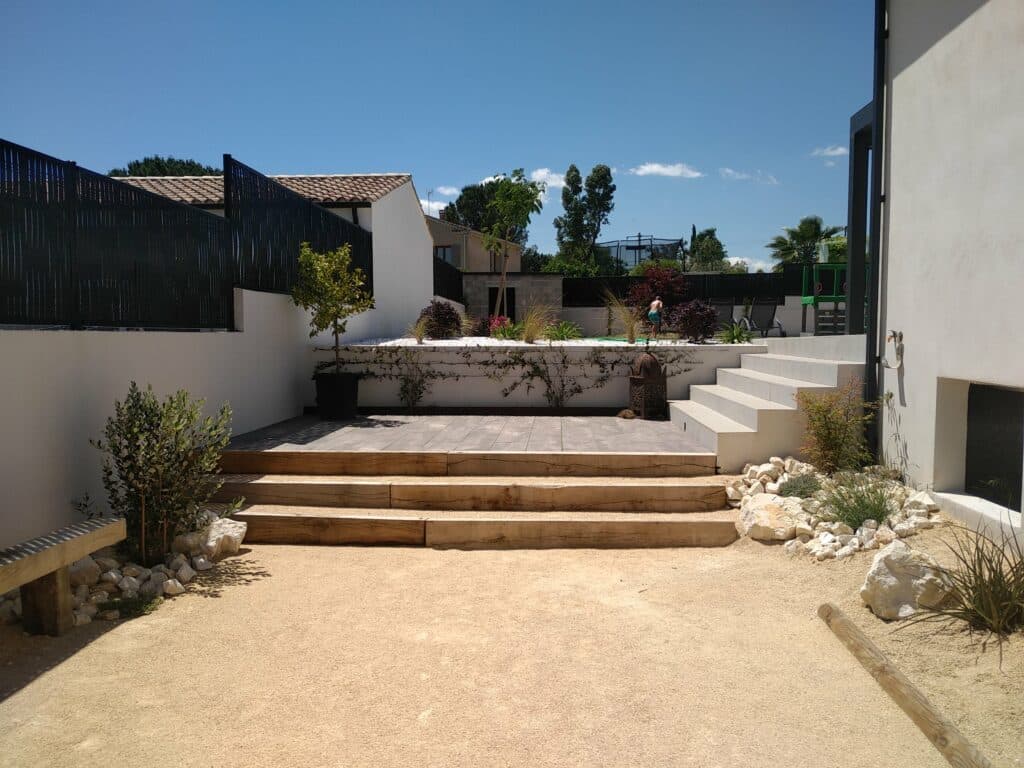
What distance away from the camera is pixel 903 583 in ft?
11.0

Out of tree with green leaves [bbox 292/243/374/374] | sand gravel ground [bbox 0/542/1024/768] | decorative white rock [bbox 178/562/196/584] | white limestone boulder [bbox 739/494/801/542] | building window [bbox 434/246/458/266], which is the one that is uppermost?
building window [bbox 434/246/458/266]

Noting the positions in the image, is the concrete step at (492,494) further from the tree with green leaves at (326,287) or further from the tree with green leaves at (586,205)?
the tree with green leaves at (586,205)

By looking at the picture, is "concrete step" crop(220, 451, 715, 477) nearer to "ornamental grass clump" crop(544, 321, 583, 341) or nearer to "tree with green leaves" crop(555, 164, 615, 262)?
"ornamental grass clump" crop(544, 321, 583, 341)

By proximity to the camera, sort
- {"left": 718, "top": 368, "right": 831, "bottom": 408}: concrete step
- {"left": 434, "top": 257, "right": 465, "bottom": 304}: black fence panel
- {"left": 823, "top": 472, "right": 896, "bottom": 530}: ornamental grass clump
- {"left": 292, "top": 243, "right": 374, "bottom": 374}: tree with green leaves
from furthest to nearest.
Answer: {"left": 434, "top": 257, "right": 465, "bottom": 304}: black fence panel, {"left": 292, "top": 243, "right": 374, "bottom": 374}: tree with green leaves, {"left": 718, "top": 368, "right": 831, "bottom": 408}: concrete step, {"left": 823, "top": 472, "right": 896, "bottom": 530}: ornamental grass clump

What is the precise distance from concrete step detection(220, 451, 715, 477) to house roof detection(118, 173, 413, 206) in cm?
680

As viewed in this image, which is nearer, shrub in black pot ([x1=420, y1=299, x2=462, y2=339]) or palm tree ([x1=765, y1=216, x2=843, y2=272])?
shrub in black pot ([x1=420, y1=299, x2=462, y2=339])

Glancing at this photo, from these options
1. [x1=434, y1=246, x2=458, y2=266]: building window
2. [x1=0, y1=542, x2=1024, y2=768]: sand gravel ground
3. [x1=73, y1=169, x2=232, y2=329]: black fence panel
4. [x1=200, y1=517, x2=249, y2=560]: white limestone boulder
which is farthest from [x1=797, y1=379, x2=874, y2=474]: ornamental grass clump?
[x1=434, y1=246, x2=458, y2=266]: building window

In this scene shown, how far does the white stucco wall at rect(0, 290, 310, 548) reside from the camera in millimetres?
3912

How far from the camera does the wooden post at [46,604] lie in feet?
11.1

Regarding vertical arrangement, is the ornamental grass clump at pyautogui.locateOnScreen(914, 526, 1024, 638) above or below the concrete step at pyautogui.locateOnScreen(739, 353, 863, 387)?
below

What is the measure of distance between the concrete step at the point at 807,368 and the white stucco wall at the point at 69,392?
18.6 ft

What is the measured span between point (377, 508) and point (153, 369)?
7.13 feet

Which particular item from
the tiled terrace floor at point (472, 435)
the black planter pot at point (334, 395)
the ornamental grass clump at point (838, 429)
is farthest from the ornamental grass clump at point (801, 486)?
the black planter pot at point (334, 395)

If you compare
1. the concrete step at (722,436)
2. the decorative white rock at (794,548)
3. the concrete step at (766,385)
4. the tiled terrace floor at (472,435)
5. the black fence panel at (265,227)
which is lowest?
the decorative white rock at (794,548)
